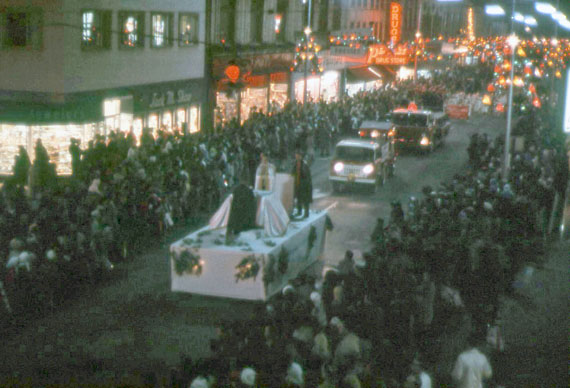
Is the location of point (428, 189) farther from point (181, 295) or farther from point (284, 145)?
point (284, 145)

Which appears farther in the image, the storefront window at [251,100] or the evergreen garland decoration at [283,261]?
the storefront window at [251,100]

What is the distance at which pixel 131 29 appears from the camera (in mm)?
31297

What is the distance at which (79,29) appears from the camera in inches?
1080

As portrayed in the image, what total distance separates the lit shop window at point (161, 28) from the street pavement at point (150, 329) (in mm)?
14136

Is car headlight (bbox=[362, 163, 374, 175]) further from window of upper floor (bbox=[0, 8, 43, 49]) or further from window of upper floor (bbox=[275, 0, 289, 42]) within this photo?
window of upper floor (bbox=[275, 0, 289, 42])

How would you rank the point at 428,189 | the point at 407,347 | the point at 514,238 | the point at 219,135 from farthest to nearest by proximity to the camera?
the point at 219,135, the point at 428,189, the point at 514,238, the point at 407,347

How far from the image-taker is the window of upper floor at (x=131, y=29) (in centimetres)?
3047

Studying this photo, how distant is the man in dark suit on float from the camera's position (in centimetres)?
1620

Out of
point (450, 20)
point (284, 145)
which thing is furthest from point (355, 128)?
point (450, 20)

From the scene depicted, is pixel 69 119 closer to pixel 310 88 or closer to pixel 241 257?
pixel 241 257

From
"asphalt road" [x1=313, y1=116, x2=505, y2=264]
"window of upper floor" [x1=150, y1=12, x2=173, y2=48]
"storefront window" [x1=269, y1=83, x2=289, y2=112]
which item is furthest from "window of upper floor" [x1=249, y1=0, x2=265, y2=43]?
"asphalt road" [x1=313, y1=116, x2=505, y2=264]

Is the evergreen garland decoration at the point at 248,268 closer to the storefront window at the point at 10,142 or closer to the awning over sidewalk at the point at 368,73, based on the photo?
the storefront window at the point at 10,142

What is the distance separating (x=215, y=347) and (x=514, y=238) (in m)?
9.48

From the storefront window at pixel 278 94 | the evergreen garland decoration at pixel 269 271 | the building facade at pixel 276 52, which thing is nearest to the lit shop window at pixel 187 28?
the building facade at pixel 276 52
